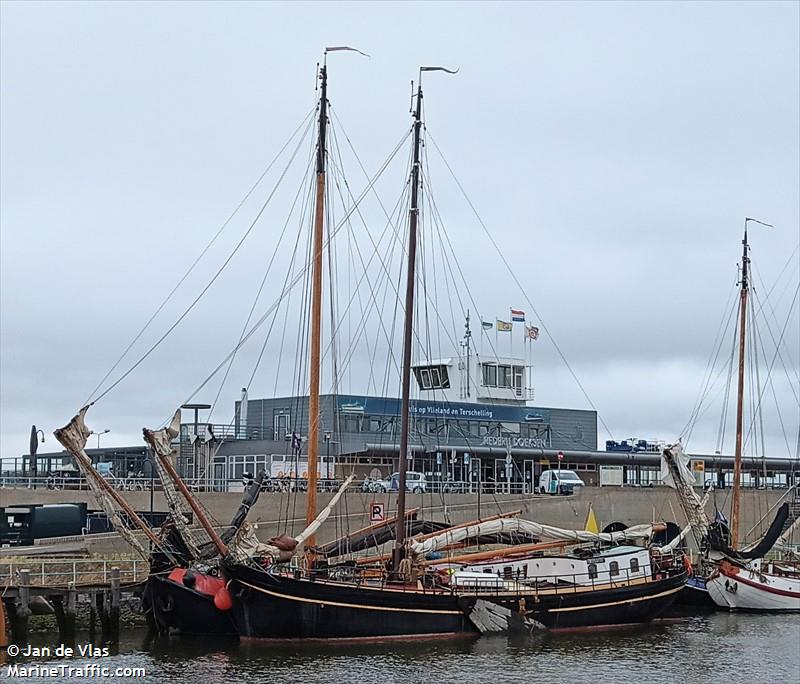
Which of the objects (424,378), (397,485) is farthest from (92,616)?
(424,378)

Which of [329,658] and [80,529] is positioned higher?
[80,529]

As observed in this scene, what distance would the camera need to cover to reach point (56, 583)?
45.5m

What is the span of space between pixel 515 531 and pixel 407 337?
9.97m

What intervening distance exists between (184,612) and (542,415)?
5396 cm

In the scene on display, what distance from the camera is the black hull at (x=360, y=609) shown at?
146 ft

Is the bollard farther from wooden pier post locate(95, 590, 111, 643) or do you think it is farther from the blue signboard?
the blue signboard

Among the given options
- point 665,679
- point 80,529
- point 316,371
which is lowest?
point 665,679

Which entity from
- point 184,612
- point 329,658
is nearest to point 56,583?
point 184,612

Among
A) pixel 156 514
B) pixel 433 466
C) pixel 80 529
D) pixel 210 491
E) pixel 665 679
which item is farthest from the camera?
pixel 433 466

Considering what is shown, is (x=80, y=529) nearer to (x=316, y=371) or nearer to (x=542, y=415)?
(x=316, y=371)

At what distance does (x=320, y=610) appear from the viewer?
45.0 meters

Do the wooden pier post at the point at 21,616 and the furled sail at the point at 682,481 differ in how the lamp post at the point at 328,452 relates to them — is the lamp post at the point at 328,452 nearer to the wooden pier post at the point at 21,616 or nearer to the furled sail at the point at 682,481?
the furled sail at the point at 682,481

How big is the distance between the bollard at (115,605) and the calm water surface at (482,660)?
0.52 meters

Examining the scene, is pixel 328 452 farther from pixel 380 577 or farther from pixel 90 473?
pixel 90 473
